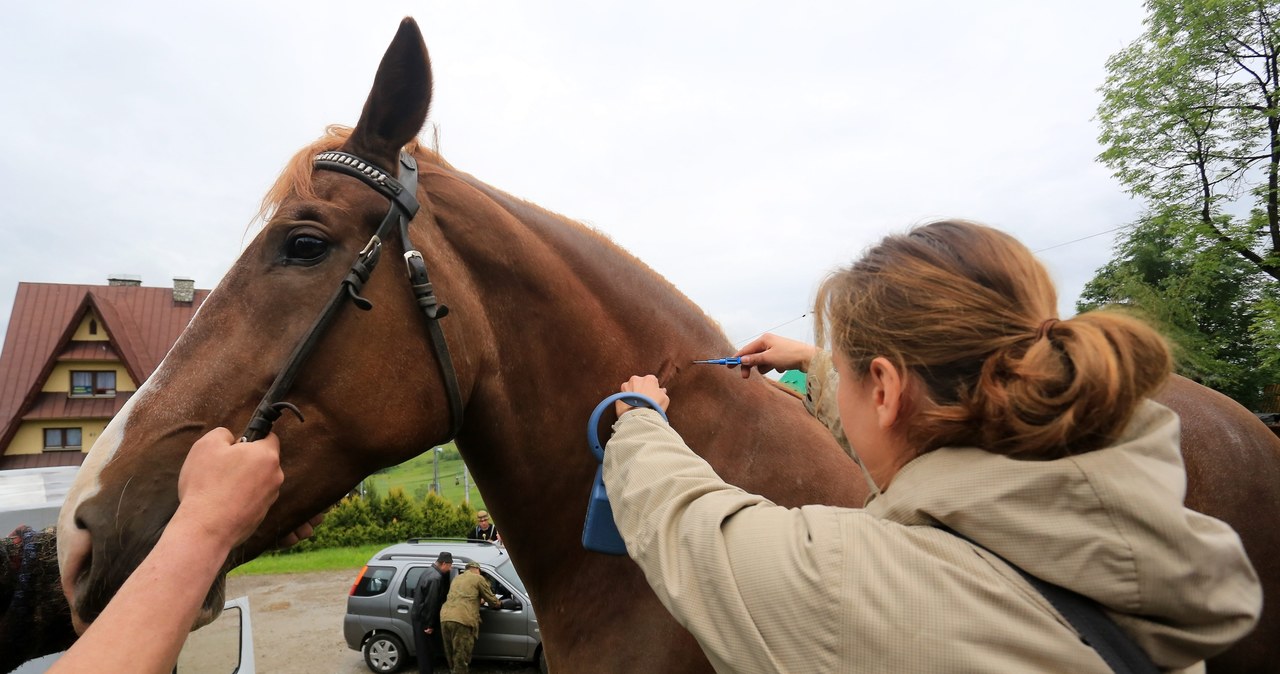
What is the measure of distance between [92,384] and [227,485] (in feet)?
107

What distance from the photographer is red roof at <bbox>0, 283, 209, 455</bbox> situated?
2427cm

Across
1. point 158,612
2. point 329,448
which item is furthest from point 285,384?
point 158,612

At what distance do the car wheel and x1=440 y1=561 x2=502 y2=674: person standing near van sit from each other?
3.63 ft

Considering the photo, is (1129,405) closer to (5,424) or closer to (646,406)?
(646,406)

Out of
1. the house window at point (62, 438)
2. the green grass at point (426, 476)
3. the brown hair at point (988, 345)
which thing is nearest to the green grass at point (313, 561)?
the green grass at point (426, 476)

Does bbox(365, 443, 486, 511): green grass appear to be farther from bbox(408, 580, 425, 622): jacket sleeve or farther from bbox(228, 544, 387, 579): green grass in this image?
bbox(408, 580, 425, 622): jacket sleeve

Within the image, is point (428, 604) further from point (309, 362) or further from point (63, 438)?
point (63, 438)

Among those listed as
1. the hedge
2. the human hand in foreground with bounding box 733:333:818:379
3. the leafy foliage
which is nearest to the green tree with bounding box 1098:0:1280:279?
the leafy foliage

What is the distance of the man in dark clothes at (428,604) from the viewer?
29.7ft

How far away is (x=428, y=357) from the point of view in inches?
63.9

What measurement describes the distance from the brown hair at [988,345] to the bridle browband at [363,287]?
0.99 m

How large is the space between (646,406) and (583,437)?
294 millimetres

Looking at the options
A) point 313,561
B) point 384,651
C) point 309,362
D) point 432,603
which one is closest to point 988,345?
point 309,362

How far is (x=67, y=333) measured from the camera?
82.2 ft
